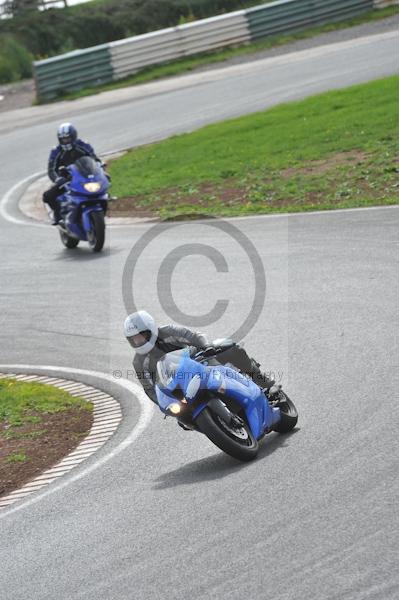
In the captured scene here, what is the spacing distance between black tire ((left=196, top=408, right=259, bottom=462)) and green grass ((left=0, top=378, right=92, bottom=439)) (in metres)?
3.00

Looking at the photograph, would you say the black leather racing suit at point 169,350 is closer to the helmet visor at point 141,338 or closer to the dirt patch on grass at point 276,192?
the helmet visor at point 141,338

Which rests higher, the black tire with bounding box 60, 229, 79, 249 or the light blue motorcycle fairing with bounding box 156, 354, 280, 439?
the light blue motorcycle fairing with bounding box 156, 354, 280, 439

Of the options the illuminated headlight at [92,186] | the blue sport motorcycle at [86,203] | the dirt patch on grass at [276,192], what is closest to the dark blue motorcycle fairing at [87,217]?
the blue sport motorcycle at [86,203]

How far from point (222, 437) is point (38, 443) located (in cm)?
288

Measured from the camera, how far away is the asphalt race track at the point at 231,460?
6555 mm

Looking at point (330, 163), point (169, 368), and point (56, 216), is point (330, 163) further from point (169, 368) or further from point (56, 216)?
point (169, 368)

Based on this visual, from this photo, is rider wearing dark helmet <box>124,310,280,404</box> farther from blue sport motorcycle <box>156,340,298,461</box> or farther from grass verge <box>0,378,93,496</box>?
grass verge <box>0,378,93,496</box>

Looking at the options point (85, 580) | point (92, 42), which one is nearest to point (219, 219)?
point (85, 580)

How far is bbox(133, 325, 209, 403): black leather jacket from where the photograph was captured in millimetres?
9156

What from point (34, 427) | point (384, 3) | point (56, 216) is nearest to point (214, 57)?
point (384, 3)

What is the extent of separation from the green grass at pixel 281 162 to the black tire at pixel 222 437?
401 inches

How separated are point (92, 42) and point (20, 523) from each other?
3853 cm

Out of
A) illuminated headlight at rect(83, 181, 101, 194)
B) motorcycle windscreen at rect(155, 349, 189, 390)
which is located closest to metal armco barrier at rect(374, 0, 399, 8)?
illuminated headlight at rect(83, 181, 101, 194)

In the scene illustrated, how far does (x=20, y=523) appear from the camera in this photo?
332 inches
